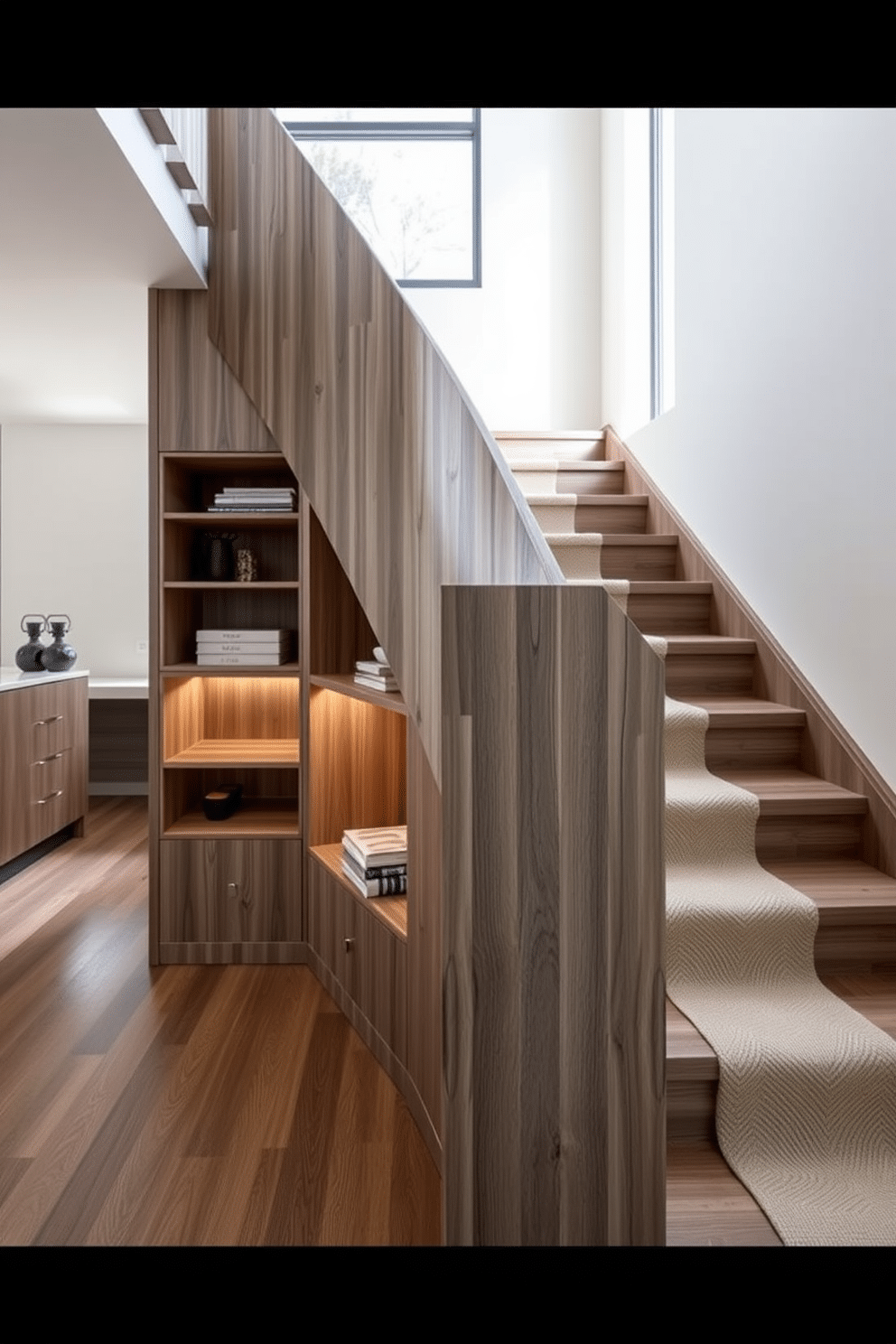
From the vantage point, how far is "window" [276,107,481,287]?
5664mm

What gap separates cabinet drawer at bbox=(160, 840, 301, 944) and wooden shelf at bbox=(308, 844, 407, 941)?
0.17m

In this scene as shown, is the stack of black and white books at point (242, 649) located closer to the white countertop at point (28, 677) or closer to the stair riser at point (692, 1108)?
the white countertop at point (28, 677)

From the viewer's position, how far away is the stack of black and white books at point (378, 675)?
2.82 m

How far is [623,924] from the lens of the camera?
1474 millimetres

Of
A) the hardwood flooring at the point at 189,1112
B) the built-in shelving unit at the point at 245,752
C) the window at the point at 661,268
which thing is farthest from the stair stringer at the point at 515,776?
the window at the point at 661,268

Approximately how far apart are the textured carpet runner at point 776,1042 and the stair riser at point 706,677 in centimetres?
76

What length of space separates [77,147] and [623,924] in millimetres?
2196

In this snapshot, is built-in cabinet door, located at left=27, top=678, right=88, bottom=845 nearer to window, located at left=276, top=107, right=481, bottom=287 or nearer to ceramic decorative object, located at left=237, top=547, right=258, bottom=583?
ceramic decorative object, located at left=237, top=547, right=258, bottom=583

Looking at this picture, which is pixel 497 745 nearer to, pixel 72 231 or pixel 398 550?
pixel 398 550

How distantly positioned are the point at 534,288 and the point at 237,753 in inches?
131

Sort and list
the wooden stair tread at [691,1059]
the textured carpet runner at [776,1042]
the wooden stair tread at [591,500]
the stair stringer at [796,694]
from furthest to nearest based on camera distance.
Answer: the wooden stair tread at [591,500] → the stair stringer at [796,694] → the wooden stair tread at [691,1059] → the textured carpet runner at [776,1042]

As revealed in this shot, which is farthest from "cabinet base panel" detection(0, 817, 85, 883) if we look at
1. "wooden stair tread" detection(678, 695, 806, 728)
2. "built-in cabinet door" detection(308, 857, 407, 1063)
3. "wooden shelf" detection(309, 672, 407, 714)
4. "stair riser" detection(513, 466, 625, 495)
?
"wooden stair tread" detection(678, 695, 806, 728)

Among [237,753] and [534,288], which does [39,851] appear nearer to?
[237,753]
